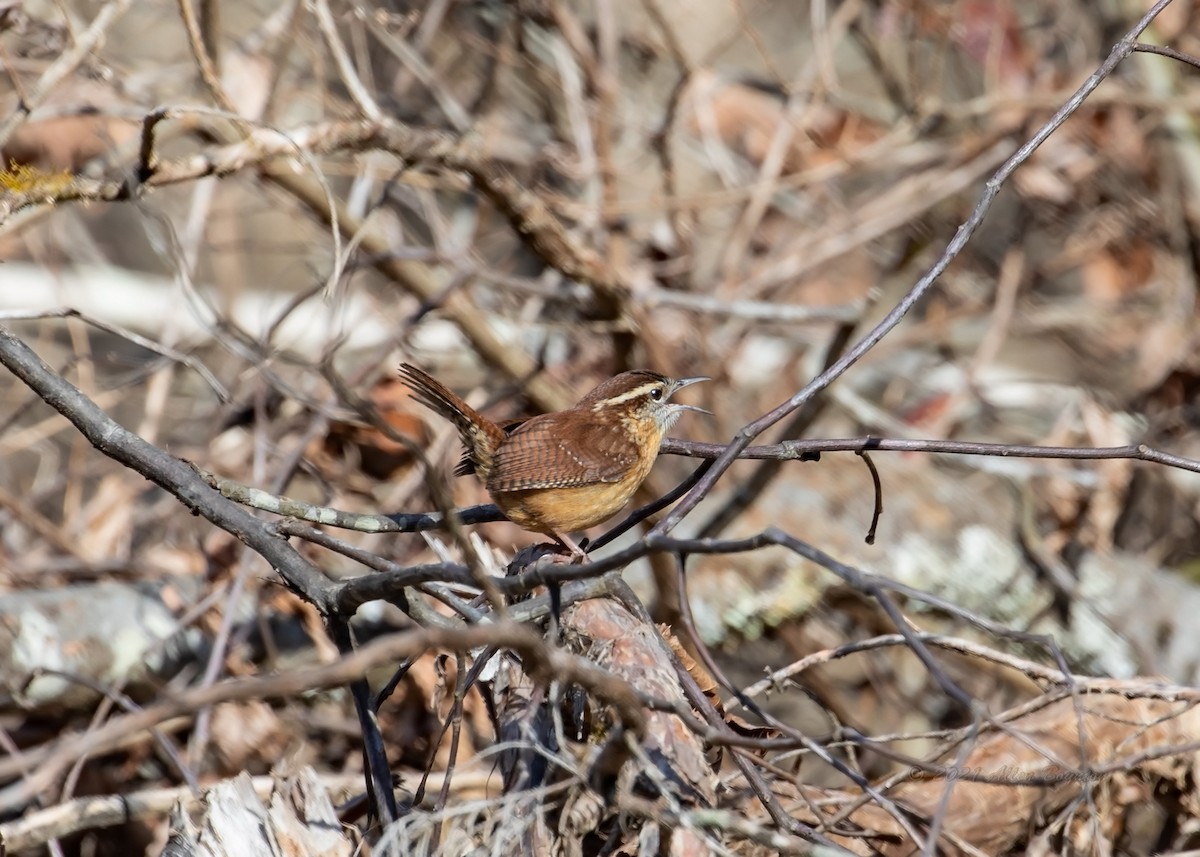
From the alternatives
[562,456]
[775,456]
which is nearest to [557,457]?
[562,456]

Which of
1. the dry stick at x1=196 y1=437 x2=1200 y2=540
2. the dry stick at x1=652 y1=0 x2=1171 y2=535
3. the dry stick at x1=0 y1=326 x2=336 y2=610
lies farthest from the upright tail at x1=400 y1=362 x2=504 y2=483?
the dry stick at x1=652 y1=0 x2=1171 y2=535

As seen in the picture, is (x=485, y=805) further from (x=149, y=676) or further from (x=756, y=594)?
(x=756, y=594)

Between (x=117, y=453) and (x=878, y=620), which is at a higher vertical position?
(x=117, y=453)

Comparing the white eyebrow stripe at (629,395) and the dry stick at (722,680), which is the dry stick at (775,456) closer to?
the dry stick at (722,680)

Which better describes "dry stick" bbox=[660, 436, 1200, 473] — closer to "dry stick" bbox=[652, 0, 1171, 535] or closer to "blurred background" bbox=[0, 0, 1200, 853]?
"dry stick" bbox=[652, 0, 1171, 535]

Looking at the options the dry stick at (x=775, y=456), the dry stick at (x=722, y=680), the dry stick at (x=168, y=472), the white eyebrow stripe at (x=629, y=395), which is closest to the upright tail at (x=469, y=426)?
the white eyebrow stripe at (x=629, y=395)

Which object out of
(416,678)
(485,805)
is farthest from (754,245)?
(485,805)
